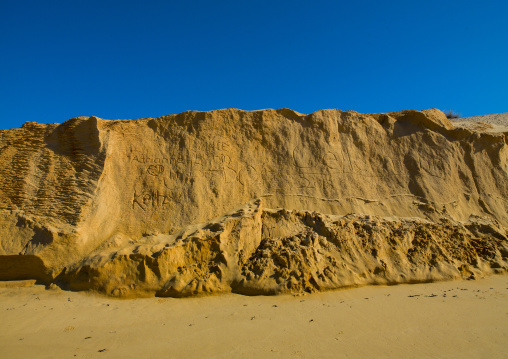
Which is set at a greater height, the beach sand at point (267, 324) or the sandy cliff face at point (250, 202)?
the sandy cliff face at point (250, 202)

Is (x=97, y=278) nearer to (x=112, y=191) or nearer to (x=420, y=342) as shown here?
(x=112, y=191)

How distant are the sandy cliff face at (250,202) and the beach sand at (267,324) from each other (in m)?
0.42

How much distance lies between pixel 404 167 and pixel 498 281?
296cm

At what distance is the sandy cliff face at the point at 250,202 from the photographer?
6074 mm

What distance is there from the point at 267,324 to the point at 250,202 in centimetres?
299

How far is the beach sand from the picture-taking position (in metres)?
3.80

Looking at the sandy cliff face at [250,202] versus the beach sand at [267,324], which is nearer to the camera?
the beach sand at [267,324]

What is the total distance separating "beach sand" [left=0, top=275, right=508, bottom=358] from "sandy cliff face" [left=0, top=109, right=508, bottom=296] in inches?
16.4

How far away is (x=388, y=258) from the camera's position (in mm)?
6469

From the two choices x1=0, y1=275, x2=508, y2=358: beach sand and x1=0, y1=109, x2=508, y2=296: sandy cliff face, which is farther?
x1=0, y1=109, x2=508, y2=296: sandy cliff face

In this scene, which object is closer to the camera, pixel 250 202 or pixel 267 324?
pixel 267 324

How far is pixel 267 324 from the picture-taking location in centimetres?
452

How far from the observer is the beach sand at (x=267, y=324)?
150 inches

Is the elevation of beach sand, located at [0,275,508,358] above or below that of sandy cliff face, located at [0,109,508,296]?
below
